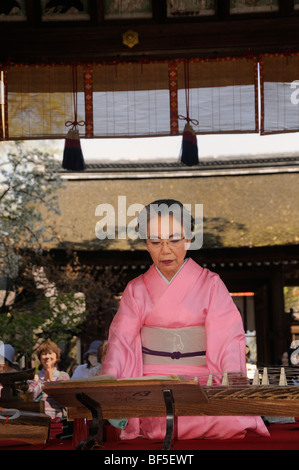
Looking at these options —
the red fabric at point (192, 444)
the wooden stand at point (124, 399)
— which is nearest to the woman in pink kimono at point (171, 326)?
the red fabric at point (192, 444)

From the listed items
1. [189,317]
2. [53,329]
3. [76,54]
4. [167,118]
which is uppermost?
[76,54]

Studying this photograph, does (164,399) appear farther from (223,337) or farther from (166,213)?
(166,213)

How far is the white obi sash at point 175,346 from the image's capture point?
4469 millimetres

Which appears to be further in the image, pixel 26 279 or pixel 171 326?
pixel 26 279

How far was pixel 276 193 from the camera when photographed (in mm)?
19328

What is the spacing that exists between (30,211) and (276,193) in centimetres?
882

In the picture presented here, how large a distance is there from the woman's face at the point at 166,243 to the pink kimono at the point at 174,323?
7 centimetres

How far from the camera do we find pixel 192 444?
3.79m

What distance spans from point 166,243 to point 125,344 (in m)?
0.75

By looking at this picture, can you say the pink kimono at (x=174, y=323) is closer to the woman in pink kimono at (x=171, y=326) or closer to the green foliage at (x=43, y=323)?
the woman in pink kimono at (x=171, y=326)

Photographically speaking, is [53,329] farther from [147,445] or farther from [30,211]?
[147,445]

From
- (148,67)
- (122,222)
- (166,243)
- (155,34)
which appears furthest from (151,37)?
→ (122,222)

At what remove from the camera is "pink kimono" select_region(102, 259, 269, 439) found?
436cm

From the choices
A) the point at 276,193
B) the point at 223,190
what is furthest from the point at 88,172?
the point at 276,193
